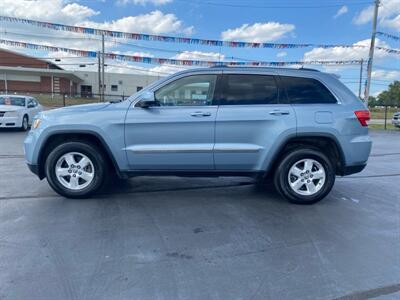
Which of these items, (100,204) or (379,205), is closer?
(100,204)

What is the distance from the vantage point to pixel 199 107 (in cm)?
495

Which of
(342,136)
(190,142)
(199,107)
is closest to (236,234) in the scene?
(190,142)

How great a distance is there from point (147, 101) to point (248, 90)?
142 cm

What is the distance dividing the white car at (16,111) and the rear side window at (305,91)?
40.5ft

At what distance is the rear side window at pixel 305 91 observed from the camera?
5.07 metres

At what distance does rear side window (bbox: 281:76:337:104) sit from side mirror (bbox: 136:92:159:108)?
1.84 metres

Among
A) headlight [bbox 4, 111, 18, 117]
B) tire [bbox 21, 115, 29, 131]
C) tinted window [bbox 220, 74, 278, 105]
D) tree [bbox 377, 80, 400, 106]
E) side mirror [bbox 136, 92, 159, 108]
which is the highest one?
tree [bbox 377, 80, 400, 106]

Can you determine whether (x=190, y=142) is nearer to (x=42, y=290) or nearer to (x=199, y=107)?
(x=199, y=107)

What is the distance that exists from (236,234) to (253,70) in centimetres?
238

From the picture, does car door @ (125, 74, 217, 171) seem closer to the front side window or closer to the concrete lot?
the front side window

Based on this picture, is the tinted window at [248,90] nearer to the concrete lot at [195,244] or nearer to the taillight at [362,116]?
the taillight at [362,116]

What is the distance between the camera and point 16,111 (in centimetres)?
1416

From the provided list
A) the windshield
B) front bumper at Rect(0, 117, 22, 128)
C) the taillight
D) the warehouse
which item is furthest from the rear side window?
the warehouse

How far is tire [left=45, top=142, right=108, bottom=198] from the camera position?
196 inches
